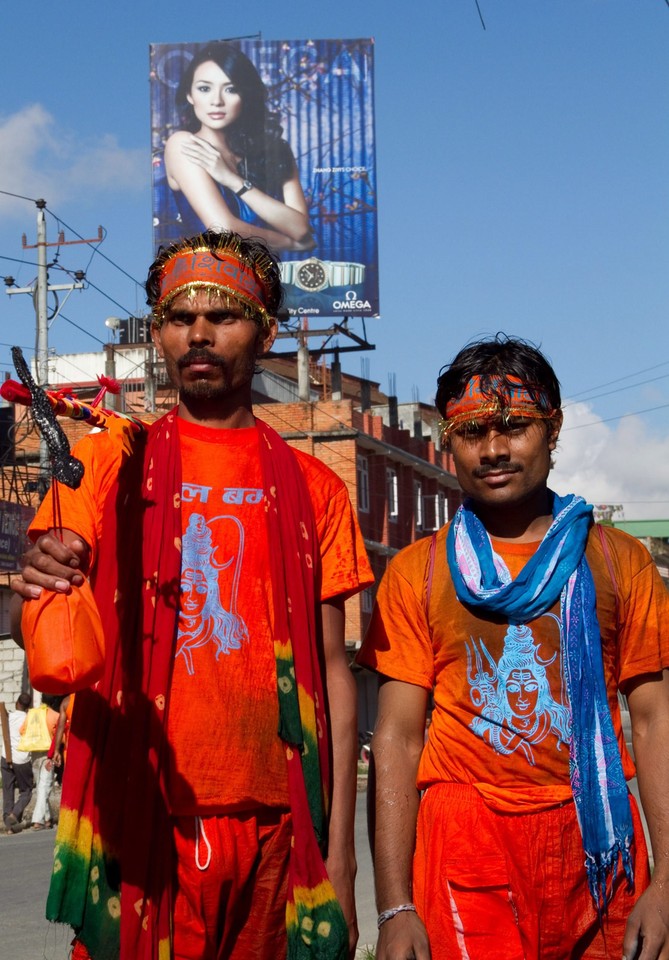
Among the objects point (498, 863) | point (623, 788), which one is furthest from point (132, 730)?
point (623, 788)

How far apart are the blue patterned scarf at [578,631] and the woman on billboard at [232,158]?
40550 mm

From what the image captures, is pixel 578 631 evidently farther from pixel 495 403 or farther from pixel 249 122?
pixel 249 122

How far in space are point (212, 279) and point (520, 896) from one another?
1.89m

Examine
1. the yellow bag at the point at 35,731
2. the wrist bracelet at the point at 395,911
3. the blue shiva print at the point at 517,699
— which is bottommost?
the yellow bag at the point at 35,731

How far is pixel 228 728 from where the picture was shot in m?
3.64

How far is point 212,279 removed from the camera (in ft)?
13.5

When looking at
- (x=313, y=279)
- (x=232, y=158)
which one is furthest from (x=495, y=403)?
(x=232, y=158)

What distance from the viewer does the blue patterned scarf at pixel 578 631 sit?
4.07m

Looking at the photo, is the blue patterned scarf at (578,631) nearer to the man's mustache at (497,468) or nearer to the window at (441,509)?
the man's mustache at (497,468)

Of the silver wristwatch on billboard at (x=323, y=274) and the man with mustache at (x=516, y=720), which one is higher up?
the silver wristwatch on billboard at (x=323, y=274)

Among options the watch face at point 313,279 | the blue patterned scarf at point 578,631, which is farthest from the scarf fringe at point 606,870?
the watch face at point 313,279

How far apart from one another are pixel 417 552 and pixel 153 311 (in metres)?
1.09

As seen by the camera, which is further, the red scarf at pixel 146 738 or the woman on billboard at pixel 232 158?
the woman on billboard at pixel 232 158

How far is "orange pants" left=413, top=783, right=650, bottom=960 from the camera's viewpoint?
4.04m
